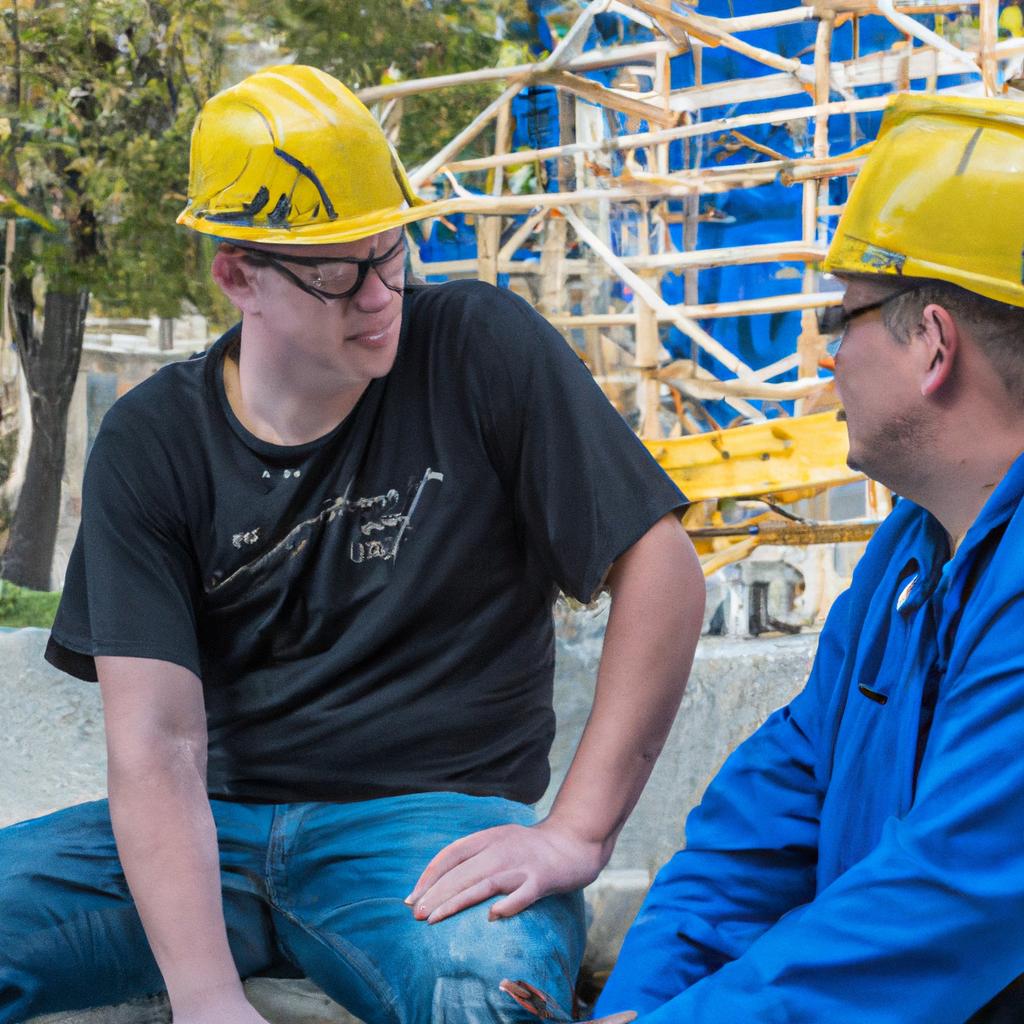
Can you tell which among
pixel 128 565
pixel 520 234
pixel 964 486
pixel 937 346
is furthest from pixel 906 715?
pixel 520 234

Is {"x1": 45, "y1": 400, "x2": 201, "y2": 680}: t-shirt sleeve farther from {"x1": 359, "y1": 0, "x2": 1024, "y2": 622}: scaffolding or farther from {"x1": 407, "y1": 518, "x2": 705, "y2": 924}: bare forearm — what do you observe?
{"x1": 359, "y1": 0, "x2": 1024, "y2": 622}: scaffolding

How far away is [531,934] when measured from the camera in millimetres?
1554

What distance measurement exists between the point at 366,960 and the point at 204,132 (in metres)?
1.18

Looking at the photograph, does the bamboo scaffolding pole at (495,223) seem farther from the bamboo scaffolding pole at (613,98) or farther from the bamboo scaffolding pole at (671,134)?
the bamboo scaffolding pole at (613,98)

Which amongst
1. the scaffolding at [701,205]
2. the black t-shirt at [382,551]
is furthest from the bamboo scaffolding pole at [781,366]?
the black t-shirt at [382,551]

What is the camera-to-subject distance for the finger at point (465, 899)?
5.10ft

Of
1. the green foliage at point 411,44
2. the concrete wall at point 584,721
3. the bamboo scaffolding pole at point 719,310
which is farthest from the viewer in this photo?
the green foliage at point 411,44

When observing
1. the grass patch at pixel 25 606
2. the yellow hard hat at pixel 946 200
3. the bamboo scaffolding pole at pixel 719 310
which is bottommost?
the grass patch at pixel 25 606

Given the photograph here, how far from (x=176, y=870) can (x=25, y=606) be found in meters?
2.50

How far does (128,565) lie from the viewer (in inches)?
69.6

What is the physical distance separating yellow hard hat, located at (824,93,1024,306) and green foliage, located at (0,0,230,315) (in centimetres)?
300

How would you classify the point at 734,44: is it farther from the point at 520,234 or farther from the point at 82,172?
the point at 82,172

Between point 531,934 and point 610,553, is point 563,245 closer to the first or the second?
point 610,553

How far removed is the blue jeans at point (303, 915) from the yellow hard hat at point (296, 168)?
31.8 inches
